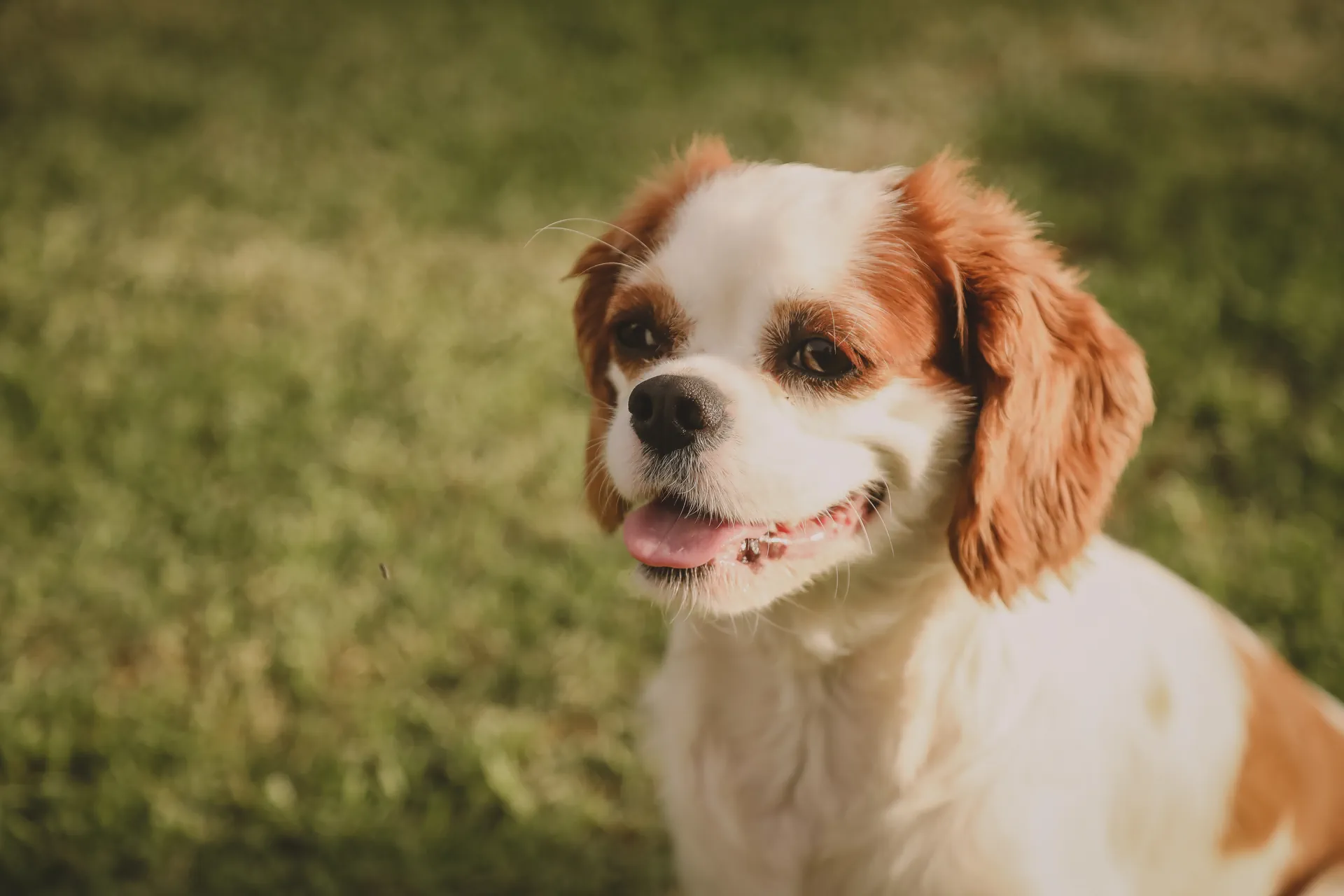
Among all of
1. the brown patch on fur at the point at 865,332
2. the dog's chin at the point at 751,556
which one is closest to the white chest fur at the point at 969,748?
the dog's chin at the point at 751,556

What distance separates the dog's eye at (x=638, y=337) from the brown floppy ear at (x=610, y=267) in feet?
0.30

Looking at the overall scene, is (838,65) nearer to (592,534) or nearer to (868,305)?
(592,534)

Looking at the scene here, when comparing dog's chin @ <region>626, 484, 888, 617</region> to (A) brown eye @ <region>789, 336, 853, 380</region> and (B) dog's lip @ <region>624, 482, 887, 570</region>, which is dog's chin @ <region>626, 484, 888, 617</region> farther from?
(A) brown eye @ <region>789, 336, 853, 380</region>

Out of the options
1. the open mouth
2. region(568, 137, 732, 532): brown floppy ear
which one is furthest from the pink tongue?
region(568, 137, 732, 532): brown floppy ear

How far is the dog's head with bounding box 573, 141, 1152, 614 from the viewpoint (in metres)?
1.93

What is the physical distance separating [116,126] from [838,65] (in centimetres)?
454

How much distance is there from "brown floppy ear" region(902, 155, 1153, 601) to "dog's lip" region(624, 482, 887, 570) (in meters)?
0.17

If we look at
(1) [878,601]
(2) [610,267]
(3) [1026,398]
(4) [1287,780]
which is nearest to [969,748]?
(1) [878,601]

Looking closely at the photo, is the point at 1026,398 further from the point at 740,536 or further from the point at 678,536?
the point at 678,536

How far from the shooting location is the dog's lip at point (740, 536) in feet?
6.60

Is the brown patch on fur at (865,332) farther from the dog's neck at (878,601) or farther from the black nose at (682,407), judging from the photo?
the dog's neck at (878,601)

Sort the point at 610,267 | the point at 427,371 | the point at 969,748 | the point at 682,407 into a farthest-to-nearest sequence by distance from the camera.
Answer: the point at 427,371, the point at 610,267, the point at 969,748, the point at 682,407

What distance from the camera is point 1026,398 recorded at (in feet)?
6.45

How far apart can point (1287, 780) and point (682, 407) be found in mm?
1455
